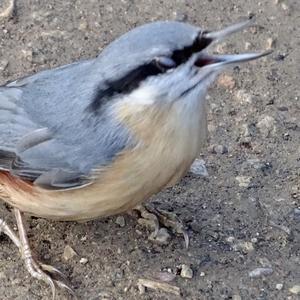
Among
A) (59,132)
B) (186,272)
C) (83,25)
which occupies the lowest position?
(186,272)

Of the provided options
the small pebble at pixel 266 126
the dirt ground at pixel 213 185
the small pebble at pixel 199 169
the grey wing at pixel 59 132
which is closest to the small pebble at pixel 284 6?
the dirt ground at pixel 213 185

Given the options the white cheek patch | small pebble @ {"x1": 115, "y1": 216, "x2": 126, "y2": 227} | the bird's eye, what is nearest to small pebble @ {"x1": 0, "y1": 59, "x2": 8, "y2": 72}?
small pebble @ {"x1": 115, "y1": 216, "x2": 126, "y2": 227}

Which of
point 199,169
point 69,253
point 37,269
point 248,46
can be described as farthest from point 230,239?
point 248,46

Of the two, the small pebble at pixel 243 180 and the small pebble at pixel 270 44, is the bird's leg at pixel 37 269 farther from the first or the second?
the small pebble at pixel 270 44

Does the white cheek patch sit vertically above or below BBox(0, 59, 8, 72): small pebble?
above

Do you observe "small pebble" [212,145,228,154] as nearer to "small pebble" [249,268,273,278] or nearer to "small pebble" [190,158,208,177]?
"small pebble" [190,158,208,177]

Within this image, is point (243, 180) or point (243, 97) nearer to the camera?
point (243, 180)

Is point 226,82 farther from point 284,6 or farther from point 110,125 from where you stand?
point 110,125

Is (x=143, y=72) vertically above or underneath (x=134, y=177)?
above
